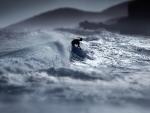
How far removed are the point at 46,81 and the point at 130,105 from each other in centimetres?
394

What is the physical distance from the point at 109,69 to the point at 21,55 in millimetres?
5392

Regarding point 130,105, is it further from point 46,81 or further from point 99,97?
point 46,81

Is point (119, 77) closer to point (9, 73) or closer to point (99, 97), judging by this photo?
point (99, 97)

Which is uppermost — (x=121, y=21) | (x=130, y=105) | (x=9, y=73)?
(x=121, y=21)

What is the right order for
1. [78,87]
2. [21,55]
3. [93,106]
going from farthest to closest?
[21,55] < [78,87] < [93,106]

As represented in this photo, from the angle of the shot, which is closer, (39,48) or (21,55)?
(21,55)

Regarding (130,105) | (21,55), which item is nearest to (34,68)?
(21,55)

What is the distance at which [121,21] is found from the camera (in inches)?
2077

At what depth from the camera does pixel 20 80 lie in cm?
1203

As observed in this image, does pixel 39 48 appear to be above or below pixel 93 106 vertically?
above

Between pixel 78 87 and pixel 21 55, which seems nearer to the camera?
pixel 78 87

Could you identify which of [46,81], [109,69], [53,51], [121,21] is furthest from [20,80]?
[121,21]

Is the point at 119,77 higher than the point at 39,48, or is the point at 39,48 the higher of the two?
the point at 39,48

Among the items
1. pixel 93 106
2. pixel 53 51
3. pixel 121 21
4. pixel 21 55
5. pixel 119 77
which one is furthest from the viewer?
pixel 121 21
